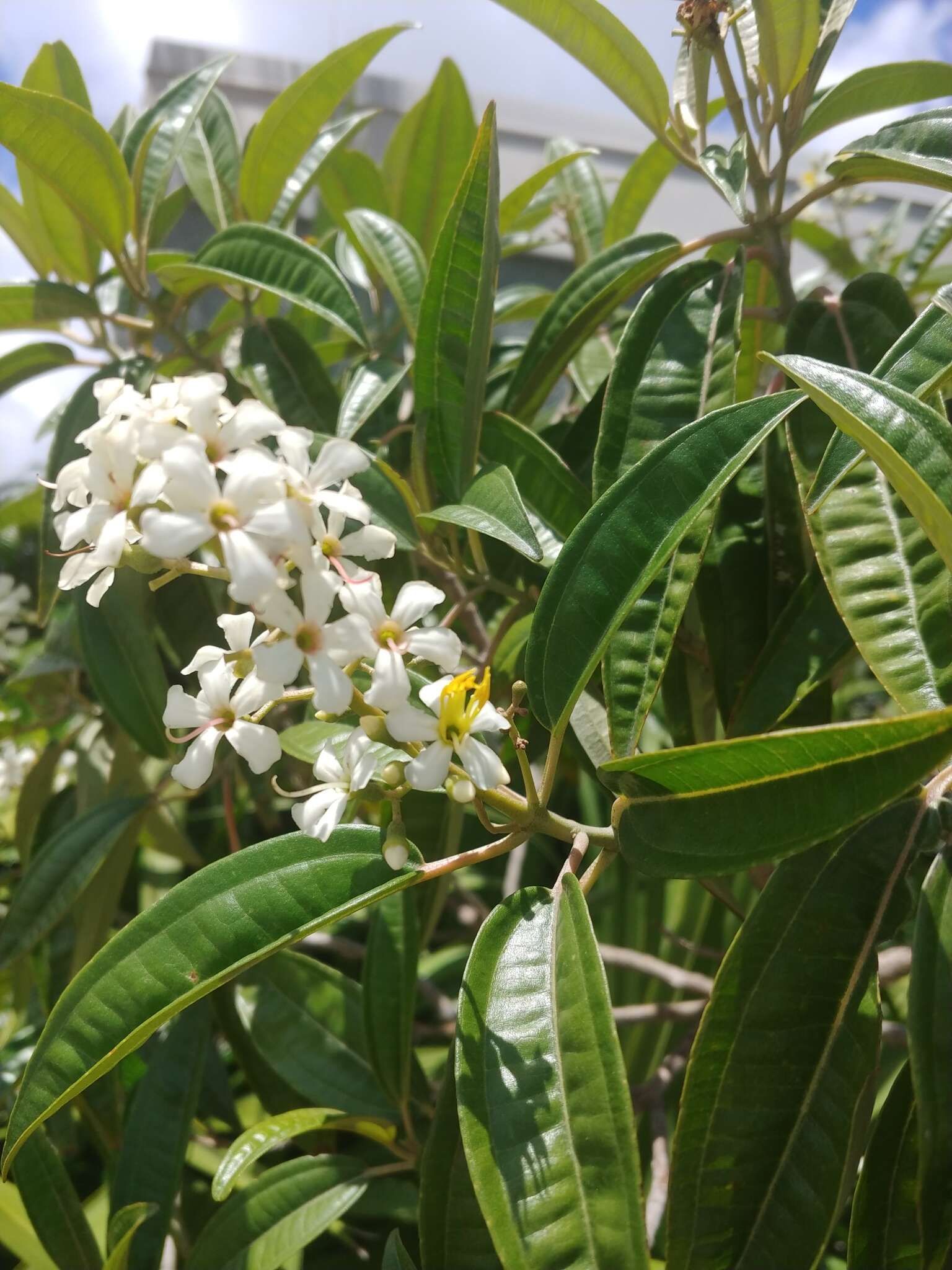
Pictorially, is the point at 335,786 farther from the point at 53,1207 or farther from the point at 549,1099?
the point at 53,1207

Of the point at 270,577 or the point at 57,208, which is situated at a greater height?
the point at 57,208

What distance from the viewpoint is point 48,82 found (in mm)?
1109

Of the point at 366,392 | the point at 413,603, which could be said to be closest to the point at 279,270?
the point at 366,392

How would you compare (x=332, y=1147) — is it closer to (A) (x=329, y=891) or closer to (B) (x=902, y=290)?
(A) (x=329, y=891)

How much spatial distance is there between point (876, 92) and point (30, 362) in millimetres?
971

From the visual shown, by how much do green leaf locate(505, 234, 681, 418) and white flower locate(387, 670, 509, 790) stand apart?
474 millimetres

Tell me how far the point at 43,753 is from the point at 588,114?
388 centimetres

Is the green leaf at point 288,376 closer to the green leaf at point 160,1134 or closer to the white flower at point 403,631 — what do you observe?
the white flower at point 403,631

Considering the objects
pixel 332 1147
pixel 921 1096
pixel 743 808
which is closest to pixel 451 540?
pixel 743 808

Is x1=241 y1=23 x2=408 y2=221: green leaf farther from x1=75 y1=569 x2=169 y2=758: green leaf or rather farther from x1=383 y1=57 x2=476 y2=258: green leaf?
x1=75 y1=569 x2=169 y2=758: green leaf

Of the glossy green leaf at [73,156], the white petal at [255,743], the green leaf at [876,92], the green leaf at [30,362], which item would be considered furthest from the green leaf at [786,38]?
the green leaf at [30,362]

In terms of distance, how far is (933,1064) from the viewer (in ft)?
1.77

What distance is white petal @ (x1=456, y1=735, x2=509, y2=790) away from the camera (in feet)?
1.77

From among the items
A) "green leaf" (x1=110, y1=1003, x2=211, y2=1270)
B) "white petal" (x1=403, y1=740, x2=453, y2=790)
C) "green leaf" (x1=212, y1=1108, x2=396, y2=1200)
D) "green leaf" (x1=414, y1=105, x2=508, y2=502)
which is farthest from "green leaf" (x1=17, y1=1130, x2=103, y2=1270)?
"green leaf" (x1=414, y1=105, x2=508, y2=502)
